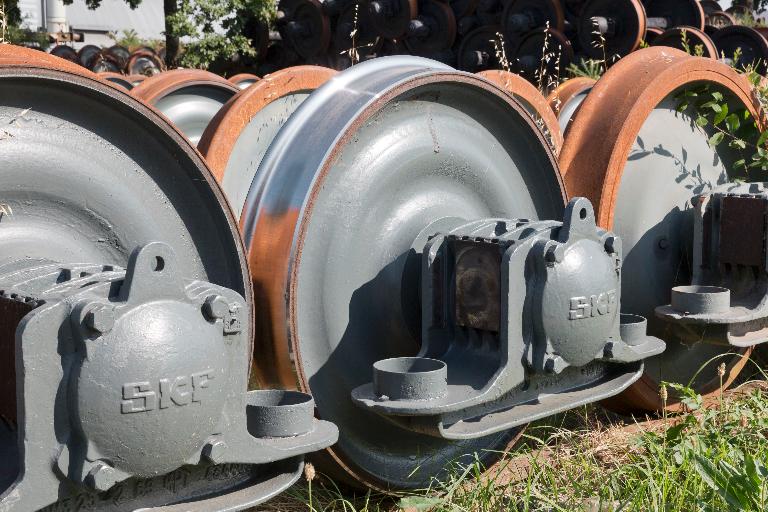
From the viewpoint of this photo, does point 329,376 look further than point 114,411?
Yes

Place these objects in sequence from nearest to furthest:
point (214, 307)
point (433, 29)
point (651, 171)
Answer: point (214, 307), point (651, 171), point (433, 29)

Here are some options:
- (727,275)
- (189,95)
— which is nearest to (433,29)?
(189,95)

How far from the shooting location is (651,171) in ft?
10.7

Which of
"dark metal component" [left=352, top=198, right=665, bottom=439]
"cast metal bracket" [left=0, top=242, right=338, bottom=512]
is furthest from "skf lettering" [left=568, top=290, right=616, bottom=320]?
"cast metal bracket" [left=0, top=242, right=338, bottom=512]

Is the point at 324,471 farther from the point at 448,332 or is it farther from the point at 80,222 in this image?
the point at 80,222

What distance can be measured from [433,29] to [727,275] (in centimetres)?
909

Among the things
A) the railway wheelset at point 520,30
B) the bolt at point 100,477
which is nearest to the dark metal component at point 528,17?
the railway wheelset at point 520,30

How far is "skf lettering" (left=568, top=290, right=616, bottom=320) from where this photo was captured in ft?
7.21

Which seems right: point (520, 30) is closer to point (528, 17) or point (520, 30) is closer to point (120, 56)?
point (528, 17)

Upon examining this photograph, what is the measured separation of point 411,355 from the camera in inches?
97.7

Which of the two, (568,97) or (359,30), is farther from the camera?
(359,30)

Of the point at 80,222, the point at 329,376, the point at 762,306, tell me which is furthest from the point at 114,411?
the point at 762,306

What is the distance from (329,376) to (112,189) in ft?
2.12

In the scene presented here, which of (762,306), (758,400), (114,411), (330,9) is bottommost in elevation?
(758,400)
